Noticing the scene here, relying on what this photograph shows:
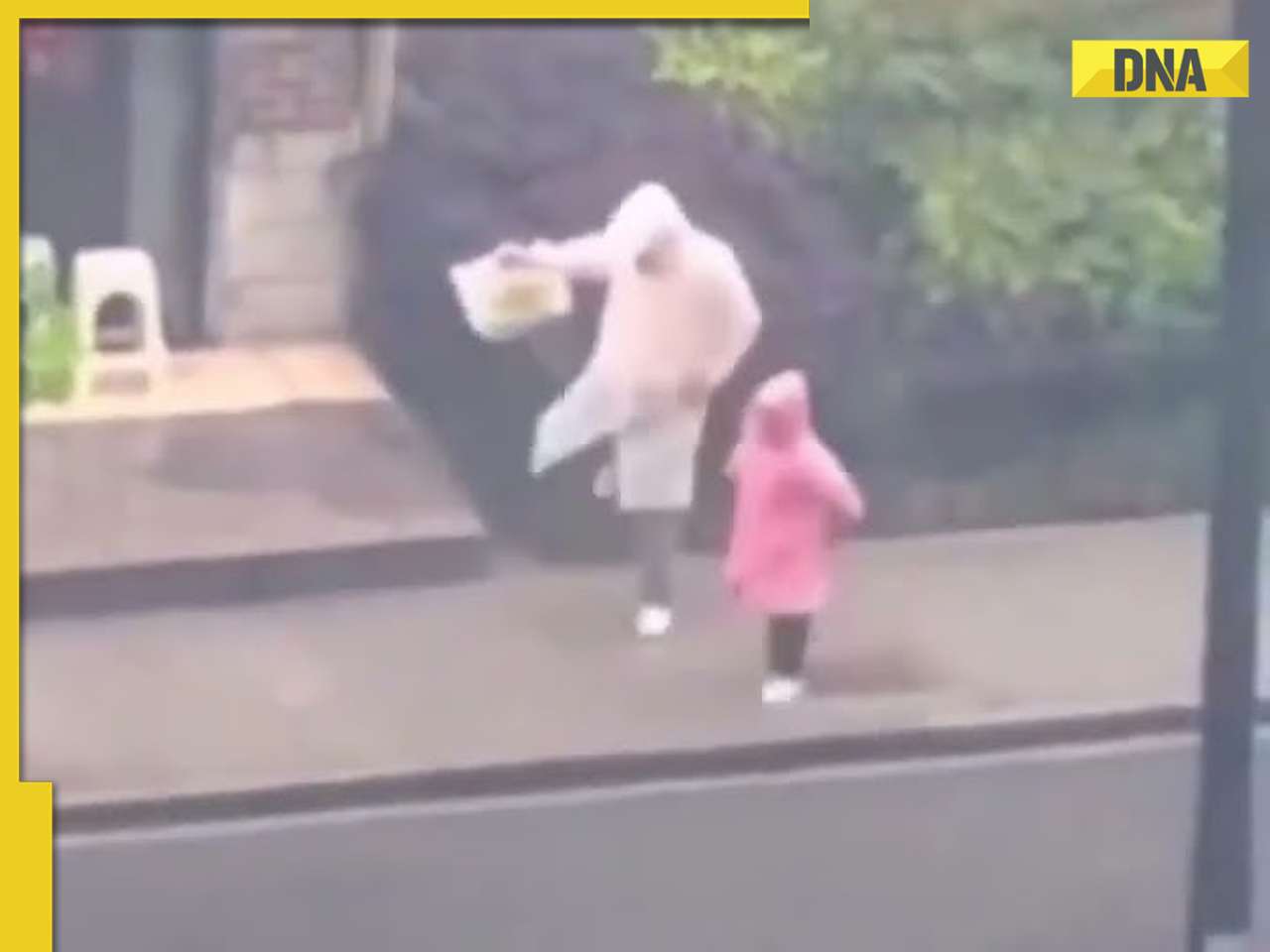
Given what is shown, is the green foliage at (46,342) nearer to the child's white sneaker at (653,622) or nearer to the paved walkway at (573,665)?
the paved walkway at (573,665)

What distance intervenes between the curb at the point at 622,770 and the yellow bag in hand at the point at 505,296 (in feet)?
2.17

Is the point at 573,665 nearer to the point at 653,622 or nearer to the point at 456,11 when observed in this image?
the point at 653,622

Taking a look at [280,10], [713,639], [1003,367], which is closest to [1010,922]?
[713,639]

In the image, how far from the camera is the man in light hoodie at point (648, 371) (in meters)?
4.16

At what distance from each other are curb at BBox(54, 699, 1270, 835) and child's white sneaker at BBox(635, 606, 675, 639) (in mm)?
183

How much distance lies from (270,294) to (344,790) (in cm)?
76

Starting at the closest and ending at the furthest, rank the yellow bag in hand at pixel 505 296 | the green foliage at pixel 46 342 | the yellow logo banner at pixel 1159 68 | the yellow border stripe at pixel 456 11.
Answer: the yellow logo banner at pixel 1159 68 → the yellow border stripe at pixel 456 11 → the green foliage at pixel 46 342 → the yellow bag in hand at pixel 505 296

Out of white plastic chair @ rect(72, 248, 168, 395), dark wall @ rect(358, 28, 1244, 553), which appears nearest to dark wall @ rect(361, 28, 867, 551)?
dark wall @ rect(358, 28, 1244, 553)

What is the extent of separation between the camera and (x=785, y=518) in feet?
13.8

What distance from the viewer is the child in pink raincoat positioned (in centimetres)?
418

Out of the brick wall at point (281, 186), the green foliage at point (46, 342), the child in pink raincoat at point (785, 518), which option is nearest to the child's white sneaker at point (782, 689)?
the child in pink raincoat at point (785, 518)

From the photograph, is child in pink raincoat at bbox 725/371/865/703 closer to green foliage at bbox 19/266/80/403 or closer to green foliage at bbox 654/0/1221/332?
green foliage at bbox 654/0/1221/332

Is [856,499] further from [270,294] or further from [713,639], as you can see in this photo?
[270,294]

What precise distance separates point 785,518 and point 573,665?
0.39 meters
